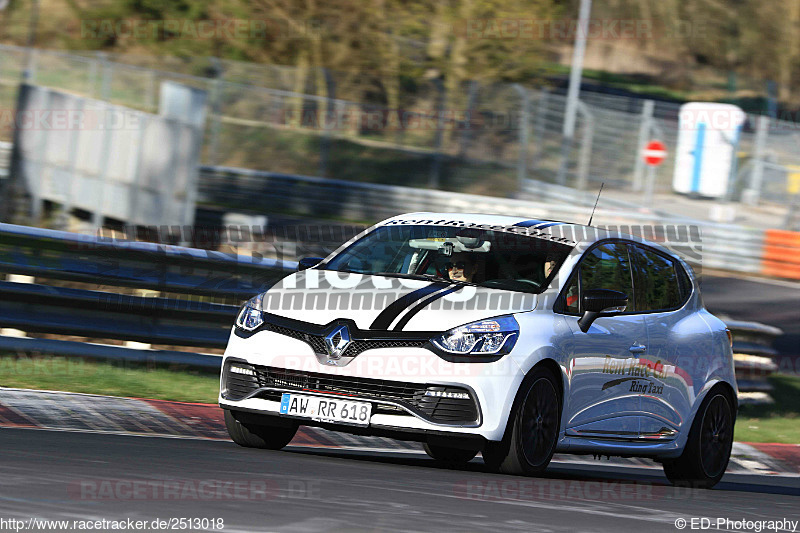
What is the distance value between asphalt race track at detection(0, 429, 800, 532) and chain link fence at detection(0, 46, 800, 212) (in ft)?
62.0

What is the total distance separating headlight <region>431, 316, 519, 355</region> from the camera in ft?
24.2

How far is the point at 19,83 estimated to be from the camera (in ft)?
80.0

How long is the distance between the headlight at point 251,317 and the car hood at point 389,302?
0.18ft

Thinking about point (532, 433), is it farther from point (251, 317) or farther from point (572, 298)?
point (251, 317)

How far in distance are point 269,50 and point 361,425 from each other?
91.8ft

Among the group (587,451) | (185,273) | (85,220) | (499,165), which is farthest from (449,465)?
(499,165)

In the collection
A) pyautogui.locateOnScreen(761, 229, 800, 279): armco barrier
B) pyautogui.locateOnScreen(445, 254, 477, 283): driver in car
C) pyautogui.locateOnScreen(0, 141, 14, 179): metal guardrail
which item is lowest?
pyautogui.locateOnScreen(761, 229, 800, 279): armco barrier

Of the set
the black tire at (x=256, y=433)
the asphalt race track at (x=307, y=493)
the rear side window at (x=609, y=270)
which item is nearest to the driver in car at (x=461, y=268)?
the rear side window at (x=609, y=270)

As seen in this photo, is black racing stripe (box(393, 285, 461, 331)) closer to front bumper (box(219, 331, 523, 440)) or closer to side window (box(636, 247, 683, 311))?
front bumper (box(219, 331, 523, 440))

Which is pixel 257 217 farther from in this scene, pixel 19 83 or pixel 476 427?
pixel 476 427

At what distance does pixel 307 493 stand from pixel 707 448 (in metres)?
4.25

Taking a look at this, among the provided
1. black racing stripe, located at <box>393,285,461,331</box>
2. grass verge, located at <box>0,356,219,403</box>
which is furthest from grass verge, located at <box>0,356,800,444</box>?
black racing stripe, located at <box>393,285,461,331</box>

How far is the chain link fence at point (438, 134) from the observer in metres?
27.1

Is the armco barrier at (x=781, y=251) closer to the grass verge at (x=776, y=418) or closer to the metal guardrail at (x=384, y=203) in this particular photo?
the metal guardrail at (x=384, y=203)
